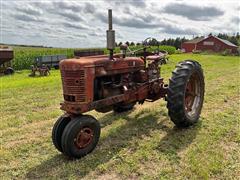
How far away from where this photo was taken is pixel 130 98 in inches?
230

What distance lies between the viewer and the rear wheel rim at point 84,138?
181 inches

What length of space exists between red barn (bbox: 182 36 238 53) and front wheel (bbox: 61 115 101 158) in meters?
64.2

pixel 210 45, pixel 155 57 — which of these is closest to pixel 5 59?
pixel 155 57

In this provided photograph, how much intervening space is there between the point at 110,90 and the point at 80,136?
1.12 meters

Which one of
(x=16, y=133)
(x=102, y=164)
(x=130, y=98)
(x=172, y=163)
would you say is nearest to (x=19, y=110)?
(x=16, y=133)

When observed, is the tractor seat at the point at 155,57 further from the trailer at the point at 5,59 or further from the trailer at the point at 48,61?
the trailer at the point at 48,61

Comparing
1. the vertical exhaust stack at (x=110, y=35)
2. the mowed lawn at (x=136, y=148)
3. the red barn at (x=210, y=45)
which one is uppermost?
the red barn at (x=210, y=45)

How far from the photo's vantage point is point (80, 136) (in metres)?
4.61

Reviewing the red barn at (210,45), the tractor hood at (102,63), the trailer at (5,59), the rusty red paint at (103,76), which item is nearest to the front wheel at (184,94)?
the rusty red paint at (103,76)

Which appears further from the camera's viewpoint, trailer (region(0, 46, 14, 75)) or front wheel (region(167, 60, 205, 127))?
trailer (region(0, 46, 14, 75))

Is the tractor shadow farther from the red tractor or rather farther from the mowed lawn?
the red tractor

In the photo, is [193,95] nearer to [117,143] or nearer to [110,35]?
[117,143]

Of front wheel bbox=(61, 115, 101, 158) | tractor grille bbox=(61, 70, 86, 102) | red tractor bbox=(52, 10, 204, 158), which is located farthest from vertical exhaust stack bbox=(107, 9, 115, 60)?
front wheel bbox=(61, 115, 101, 158)

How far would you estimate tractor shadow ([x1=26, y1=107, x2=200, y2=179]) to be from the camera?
14.1ft
